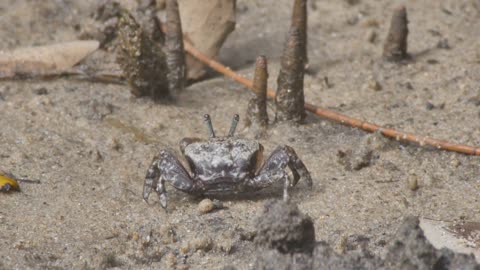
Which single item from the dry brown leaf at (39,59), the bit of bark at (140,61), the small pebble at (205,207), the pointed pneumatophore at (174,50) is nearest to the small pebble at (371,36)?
the pointed pneumatophore at (174,50)

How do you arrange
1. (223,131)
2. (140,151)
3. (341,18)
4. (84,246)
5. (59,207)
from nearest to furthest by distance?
(84,246) < (59,207) < (140,151) < (223,131) < (341,18)

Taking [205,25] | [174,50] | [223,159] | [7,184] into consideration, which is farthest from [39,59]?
[223,159]

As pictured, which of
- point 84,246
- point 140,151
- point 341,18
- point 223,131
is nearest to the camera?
point 84,246

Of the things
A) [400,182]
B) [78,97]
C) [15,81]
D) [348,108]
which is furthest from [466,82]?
[15,81]

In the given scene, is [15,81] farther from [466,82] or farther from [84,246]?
[466,82]

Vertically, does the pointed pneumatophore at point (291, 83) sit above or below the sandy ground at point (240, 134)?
above

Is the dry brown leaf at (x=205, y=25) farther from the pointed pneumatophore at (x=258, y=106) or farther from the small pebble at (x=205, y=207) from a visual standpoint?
the small pebble at (x=205, y=207)
